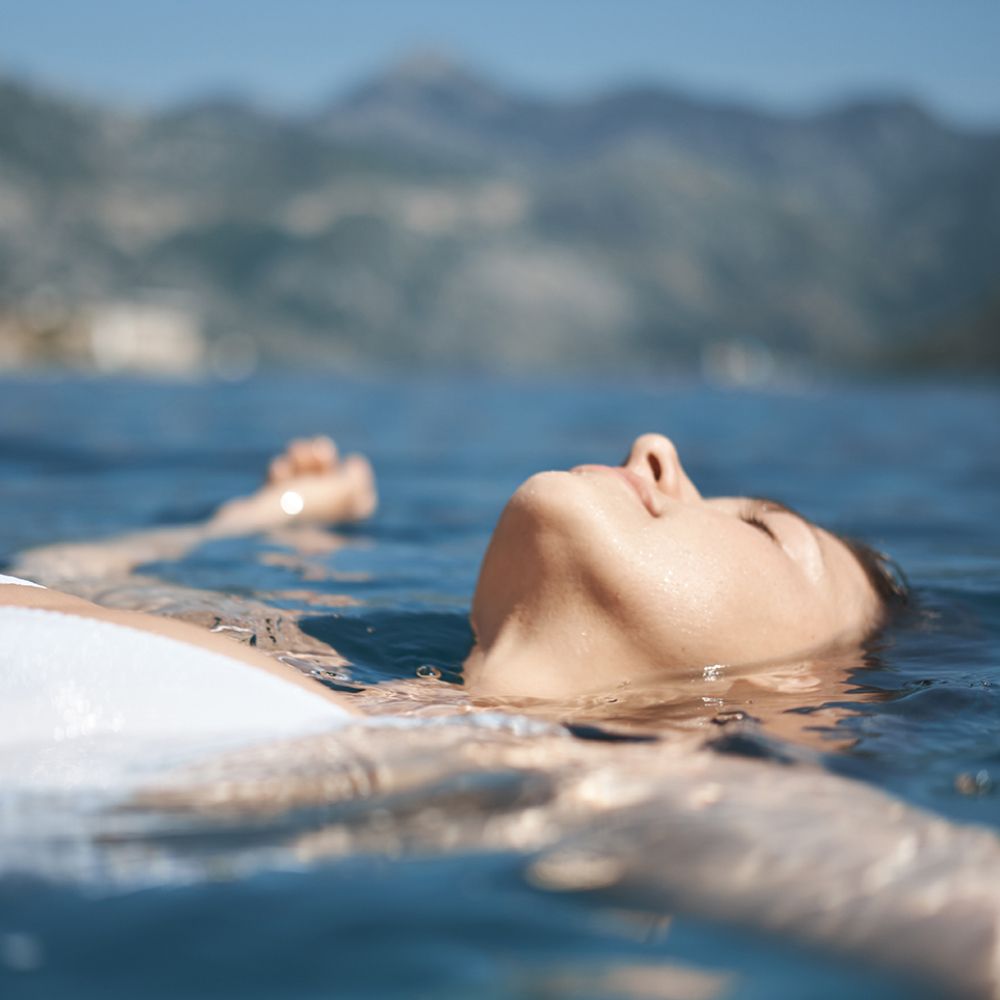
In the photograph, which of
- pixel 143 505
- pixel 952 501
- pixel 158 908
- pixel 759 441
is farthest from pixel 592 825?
pixel 759 441

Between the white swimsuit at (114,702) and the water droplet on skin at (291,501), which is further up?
the water droplet on skin at (291,501)

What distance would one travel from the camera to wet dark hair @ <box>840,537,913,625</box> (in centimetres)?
347

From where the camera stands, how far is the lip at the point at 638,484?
8.75 feet

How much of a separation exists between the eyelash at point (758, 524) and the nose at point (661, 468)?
20 centimetres

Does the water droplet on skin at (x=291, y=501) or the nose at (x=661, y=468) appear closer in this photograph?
the nose at (x=661, y=468)

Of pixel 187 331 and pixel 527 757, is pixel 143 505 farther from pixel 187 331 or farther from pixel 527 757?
pixel 187 331

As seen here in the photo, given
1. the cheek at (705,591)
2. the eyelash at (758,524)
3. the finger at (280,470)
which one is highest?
the finger at (280,470)

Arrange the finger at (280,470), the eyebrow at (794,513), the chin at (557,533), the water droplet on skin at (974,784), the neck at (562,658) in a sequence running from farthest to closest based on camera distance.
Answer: the finger at (280,470) < the eyebrow at (794,513) < the neck at (562,658) < the chin at (557,533) < the water droplet on skin at (974,784)

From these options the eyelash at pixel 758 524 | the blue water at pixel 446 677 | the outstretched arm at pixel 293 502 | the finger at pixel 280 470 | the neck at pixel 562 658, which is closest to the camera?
the blue water at pixel 446 677

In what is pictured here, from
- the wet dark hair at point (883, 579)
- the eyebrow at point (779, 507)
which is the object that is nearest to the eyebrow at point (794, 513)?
the eyebrow at point (779, 507)

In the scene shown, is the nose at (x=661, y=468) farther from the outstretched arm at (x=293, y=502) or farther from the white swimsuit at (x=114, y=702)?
the outstretched arm at (x=293, y=502)

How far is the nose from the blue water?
552mm

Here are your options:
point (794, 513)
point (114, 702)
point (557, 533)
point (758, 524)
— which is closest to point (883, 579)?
point (794, 513)

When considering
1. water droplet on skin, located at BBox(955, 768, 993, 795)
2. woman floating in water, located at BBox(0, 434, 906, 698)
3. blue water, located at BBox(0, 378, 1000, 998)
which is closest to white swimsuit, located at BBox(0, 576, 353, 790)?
woman floating in water, located at BBox(0, 434, 906, 698)
